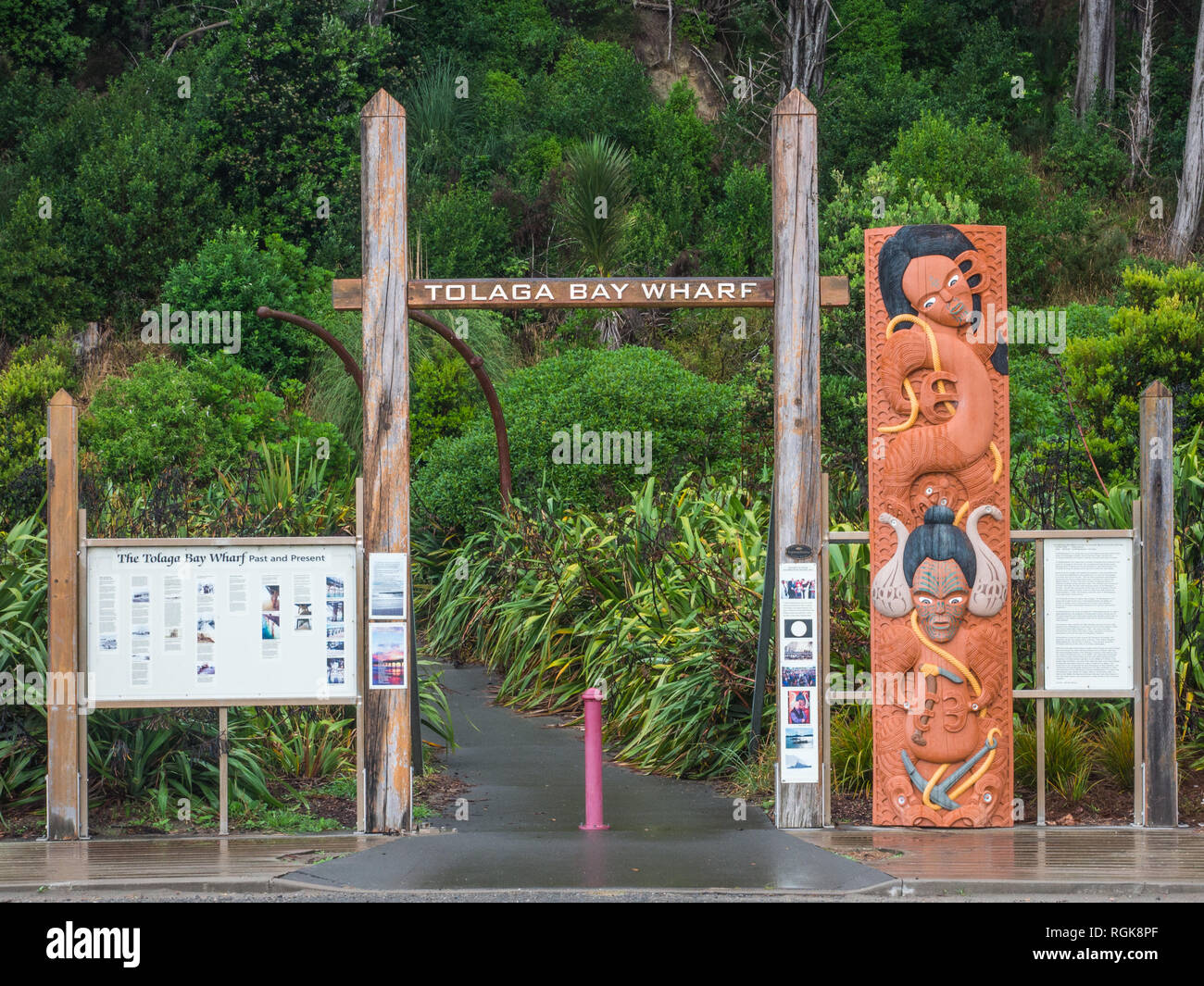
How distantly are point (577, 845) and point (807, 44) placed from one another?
23710 mm

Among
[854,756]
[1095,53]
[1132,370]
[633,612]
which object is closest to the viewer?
[854,756]

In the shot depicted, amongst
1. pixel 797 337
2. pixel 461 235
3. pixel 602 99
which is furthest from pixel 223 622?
pixel 602 99

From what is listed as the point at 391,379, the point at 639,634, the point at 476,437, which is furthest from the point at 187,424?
the point at 391,379

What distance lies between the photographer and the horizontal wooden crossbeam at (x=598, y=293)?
8.83 meters

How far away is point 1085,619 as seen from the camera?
881 cm

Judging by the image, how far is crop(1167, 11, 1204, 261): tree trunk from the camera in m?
26.4

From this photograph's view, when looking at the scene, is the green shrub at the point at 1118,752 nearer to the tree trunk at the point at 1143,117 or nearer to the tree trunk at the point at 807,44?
the tree trunk at the point at 807,44

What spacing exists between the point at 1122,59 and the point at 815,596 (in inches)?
1113

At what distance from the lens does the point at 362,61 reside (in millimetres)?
26453

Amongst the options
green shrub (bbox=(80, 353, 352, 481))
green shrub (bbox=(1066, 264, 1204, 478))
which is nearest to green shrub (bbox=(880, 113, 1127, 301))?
green shrub (bbox=(1066, 264, 1204, 478))

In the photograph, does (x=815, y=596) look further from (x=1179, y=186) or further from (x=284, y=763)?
(x=1179, y=186)

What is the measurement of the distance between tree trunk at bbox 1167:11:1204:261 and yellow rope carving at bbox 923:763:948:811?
20618 millimetres

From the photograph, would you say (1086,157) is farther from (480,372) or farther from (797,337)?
(797,337)

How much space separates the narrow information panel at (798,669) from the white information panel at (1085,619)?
4.94 ft
